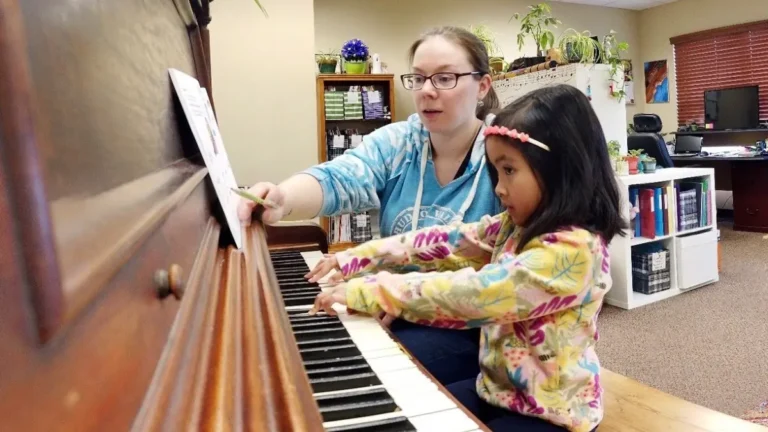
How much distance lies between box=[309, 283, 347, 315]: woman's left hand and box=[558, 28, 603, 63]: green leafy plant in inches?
121

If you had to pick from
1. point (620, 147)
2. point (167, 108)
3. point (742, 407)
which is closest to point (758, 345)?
point (742, 407)

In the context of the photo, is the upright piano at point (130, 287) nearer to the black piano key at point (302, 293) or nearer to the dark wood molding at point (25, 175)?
the dark wood molding at point (25, 175)

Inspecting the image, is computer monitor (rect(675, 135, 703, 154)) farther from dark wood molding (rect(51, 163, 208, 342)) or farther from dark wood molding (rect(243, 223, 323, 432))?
dark wood molding (rect(51, 163, 208, 342))

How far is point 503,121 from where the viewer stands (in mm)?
1159

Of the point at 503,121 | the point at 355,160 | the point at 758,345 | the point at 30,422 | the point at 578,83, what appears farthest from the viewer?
the point at 578,83

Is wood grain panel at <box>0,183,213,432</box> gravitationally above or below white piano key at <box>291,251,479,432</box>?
above

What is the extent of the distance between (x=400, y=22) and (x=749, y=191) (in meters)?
4.07

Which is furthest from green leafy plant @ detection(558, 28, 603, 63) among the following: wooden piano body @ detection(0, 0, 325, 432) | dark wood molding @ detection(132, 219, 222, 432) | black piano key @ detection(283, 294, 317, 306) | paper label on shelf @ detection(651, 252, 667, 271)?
dark wood molding @ detection(132, 219, 222, 432)

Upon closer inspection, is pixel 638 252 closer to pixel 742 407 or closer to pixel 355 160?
pixel 742 407

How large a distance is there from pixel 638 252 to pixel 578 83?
1.15 m

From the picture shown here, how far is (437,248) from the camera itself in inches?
53.2

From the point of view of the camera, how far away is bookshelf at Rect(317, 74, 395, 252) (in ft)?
16.0

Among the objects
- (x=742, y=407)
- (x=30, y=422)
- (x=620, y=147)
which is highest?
(x=620, y=147)

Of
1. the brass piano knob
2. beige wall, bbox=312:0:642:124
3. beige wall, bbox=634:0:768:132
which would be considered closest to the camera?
the brass piano knob
